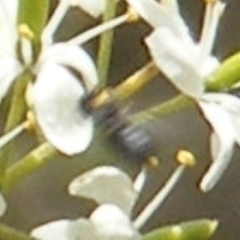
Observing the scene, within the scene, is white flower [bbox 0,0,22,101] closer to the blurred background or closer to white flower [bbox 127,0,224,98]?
white flower [bbox 127,0,224,98]

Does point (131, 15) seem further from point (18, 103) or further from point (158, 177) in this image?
point (158, 177)

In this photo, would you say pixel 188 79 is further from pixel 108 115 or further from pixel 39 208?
pixel 39 208

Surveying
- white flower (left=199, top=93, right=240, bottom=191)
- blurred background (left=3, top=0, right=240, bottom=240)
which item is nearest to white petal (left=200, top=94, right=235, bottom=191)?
white flower (left=199, top=93, right=240, bottom=191)

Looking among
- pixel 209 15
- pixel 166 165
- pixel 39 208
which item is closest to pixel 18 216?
pixel 39 208

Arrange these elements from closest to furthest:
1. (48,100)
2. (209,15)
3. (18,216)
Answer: (48,100)
(209,15)
(18,216)

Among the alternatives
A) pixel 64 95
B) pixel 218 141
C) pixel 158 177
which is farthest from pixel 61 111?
pixel 158 177

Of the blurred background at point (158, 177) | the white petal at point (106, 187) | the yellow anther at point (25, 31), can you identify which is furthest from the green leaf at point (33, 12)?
the blurred background at point (158, 177)

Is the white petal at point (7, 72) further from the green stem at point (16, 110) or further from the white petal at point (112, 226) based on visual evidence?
the white petal at point (112, 226)

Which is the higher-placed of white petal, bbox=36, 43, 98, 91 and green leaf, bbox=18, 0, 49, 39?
green leaf, bbox=18, 0, 49, 39
